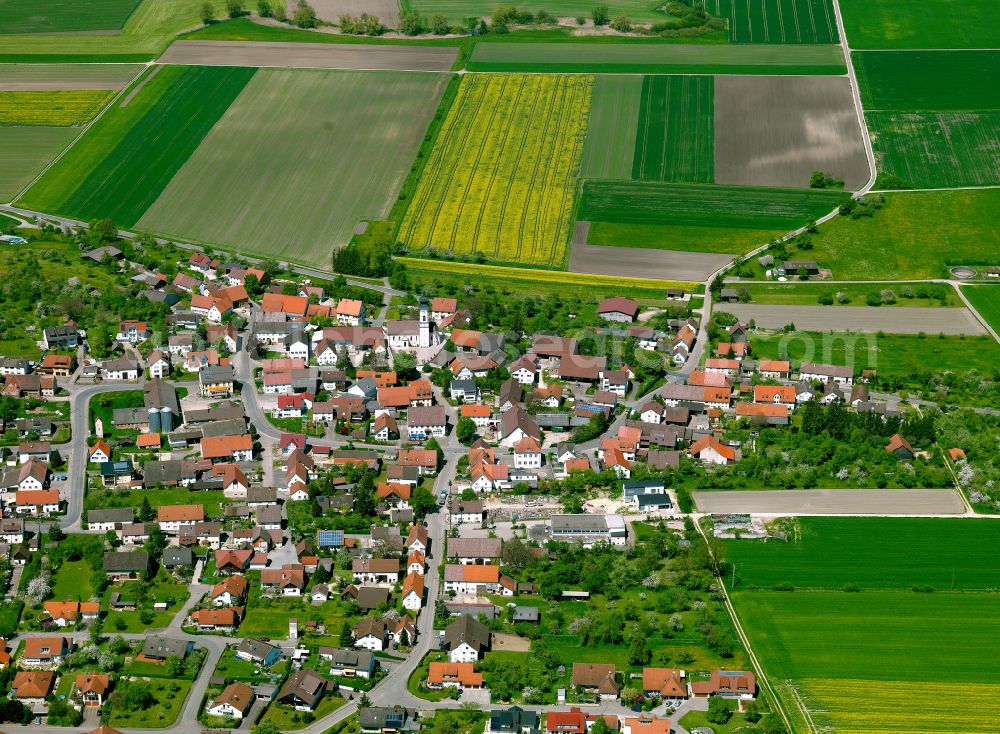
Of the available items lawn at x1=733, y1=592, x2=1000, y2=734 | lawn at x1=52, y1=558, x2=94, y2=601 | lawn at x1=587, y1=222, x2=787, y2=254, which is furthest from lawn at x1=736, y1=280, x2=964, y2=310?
lawn at x1=52, y1=558, x2=94, y2=601

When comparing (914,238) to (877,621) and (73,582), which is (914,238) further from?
(73,582)

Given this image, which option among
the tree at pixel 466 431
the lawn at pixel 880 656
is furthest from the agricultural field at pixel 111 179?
the lawn at pixel 880 656

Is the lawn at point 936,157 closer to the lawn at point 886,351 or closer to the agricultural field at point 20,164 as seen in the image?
the lawn at point 886,351

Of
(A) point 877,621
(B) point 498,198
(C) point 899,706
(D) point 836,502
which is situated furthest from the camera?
(B) point 498,198

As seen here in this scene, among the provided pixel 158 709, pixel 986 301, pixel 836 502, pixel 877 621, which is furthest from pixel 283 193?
pixel 877 621

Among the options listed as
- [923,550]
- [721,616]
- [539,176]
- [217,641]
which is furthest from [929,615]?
[539,176]

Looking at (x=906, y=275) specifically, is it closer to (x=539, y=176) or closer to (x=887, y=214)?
(x=887, y=214)
